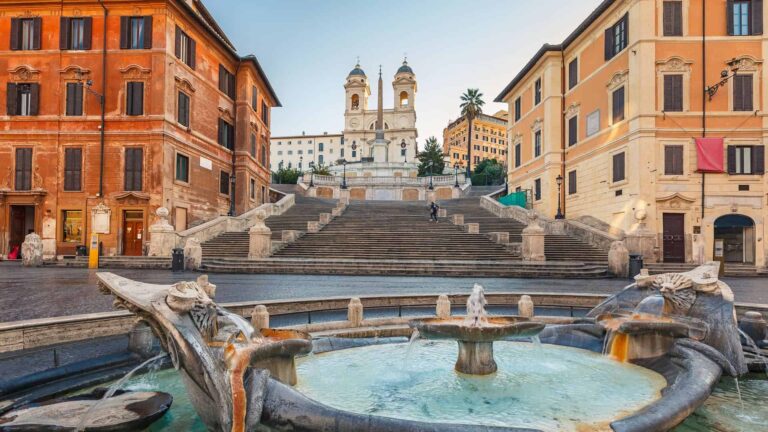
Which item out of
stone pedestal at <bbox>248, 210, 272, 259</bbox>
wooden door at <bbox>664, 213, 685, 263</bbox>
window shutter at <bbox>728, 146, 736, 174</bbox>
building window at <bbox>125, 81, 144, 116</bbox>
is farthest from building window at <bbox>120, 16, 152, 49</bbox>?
window shutter at <bbox>728, 146, 736, 174</bbox>

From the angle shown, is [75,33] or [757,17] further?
[75,33]

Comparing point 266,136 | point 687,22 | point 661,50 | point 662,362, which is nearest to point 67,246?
point 266,136

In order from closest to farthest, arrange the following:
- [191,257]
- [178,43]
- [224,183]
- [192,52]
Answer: [191,257], [178,43], [192,52], [224,183]

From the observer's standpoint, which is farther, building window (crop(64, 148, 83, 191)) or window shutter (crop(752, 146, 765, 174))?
building window (crop(64, 148, 83, 191))

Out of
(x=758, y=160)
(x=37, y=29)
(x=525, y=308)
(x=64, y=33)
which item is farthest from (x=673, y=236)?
(x=37, y=29)

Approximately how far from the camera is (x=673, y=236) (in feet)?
74.4

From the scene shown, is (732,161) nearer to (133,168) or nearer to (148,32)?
(133,168)

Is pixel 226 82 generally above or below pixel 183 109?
above

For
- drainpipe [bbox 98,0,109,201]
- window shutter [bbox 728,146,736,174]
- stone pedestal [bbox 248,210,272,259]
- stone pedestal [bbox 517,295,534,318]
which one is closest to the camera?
stone pedestal [bbox 517,295,534,318]

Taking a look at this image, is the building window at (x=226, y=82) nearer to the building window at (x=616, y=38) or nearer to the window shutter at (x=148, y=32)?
the window shutter at (x=148, y=32)

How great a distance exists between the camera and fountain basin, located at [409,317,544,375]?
518 centimetres

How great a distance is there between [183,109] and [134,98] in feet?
8.82

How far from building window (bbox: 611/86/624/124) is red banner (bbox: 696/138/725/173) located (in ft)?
13.8

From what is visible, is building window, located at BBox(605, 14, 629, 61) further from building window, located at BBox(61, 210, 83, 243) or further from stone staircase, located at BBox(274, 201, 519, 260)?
building window, located at BBox(61, 210, 83, 243)
